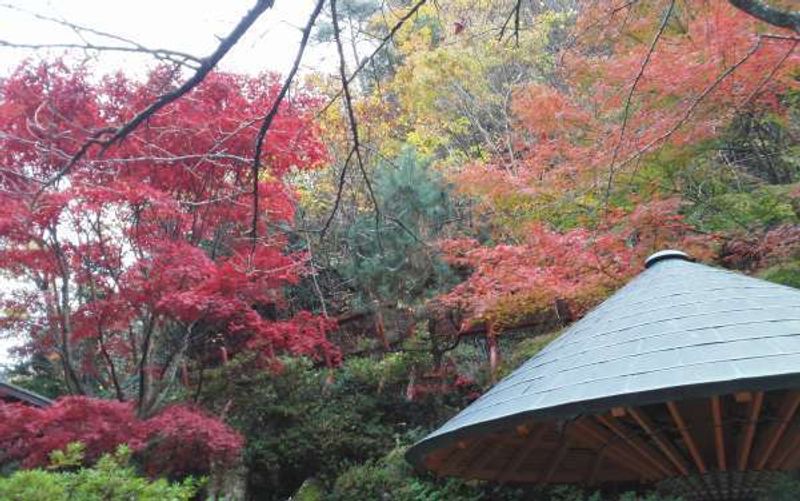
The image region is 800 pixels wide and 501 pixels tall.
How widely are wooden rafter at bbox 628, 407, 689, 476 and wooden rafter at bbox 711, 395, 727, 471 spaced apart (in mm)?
128

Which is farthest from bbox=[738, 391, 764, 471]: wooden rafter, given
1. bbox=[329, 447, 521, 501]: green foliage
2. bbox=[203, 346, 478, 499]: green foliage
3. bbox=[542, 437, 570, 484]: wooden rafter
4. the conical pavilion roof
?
bbox=[203, 346, 478, 499]: green foliage

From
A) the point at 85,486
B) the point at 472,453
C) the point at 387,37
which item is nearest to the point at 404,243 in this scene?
the point at 85,486

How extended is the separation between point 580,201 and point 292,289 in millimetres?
5936

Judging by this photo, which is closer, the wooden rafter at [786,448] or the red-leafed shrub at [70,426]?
the wooden rafter at [786,448]

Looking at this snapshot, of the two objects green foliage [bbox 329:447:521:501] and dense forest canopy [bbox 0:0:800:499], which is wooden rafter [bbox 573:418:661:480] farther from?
green foliage [bbox 329:447:521:501]

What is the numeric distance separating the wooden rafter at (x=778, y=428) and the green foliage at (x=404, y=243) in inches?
292

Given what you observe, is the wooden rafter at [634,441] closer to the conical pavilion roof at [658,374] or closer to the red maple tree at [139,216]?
the conical pavilion roof at [658,374]

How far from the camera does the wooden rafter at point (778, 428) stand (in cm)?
228

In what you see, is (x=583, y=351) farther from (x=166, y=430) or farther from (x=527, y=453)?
(x=166, y=430)

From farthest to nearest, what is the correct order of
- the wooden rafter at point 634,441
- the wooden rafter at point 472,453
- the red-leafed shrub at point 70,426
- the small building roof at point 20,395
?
1. the small building roof at point 20,395
2. the red-leafed shrub at point 70,426
3. the wooden rafter at point 472,453
4. the wooden rafter at point 634,441

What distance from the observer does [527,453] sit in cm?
306

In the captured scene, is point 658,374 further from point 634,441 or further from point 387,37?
point 387,37

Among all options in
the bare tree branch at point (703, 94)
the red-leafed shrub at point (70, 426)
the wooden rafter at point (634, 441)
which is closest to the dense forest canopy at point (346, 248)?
the red-leafed shrub at point (70, 426)

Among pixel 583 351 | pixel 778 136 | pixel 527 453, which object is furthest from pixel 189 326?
pixel 778 136
